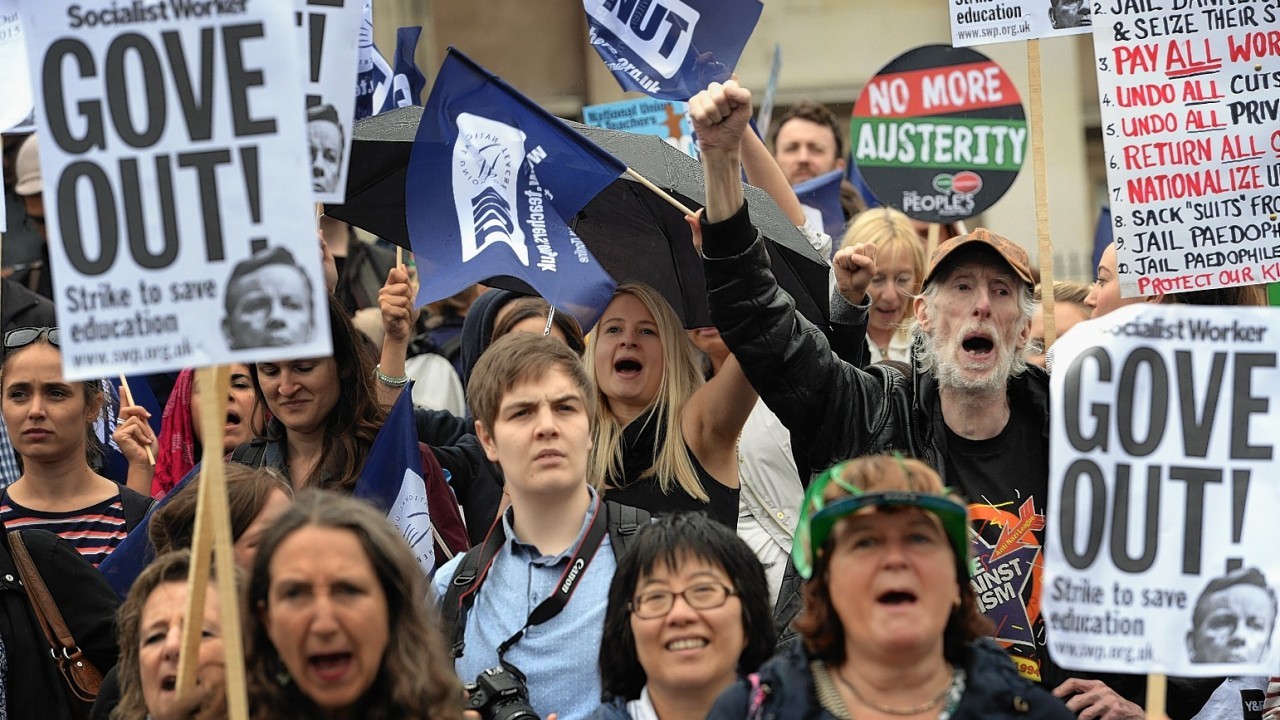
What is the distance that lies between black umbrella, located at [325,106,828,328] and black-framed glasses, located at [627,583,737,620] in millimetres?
1759

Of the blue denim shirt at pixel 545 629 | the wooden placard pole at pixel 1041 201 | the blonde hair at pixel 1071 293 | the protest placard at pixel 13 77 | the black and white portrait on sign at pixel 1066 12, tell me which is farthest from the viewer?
the blonde hair at pixel 1071 293

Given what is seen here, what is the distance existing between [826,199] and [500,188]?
2.92 meters

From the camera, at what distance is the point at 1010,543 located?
503 cm

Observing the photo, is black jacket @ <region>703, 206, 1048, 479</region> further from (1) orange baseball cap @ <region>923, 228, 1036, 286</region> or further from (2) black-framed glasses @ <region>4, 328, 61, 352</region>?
(2) black-framed glasses @ <region>4, 328, 61, 352</region>

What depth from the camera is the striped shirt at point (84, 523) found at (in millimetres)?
5707

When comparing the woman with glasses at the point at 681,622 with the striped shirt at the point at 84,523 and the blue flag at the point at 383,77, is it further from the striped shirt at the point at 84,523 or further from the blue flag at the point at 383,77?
the blue flag at the point at 383,77

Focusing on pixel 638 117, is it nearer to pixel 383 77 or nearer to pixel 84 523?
pixel 383 77

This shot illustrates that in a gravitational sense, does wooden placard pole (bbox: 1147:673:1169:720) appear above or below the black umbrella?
below

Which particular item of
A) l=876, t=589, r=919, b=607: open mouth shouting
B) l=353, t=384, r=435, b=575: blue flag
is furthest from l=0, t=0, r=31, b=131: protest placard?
l=876, t=589, r=919, b=607: open mouth shouting

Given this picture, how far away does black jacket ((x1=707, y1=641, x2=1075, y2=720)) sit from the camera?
12.4 feet

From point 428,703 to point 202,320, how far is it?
0.91 meters

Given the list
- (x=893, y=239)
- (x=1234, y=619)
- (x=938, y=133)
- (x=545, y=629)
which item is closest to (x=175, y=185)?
(x=545, y=629)

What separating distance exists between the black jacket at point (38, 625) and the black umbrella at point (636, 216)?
1540mm

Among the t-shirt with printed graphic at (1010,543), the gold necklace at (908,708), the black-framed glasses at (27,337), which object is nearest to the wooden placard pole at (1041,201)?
the t-shirt with printed graphic at (1010,543)
